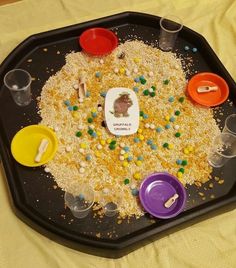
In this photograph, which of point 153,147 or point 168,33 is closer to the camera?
point 153,147

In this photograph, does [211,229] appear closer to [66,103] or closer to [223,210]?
[223,210]

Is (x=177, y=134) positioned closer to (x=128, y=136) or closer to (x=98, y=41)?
(x=128, y=136)

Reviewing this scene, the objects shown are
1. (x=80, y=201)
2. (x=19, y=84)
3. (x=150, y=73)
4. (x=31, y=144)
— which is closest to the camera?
(x=80, y=201)

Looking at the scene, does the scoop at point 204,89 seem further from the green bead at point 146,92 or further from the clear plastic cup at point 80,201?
the clear plastic cup at point 80,201

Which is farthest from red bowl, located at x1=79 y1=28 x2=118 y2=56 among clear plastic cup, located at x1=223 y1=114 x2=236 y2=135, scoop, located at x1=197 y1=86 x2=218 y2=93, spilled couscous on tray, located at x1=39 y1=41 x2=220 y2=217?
clear plastic cup, located at x1=223 y1=114 x2=236 y2=135

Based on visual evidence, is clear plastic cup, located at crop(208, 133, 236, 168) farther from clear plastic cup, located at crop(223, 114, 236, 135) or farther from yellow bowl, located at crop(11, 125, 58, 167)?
yellow bowl, located at crop(11, 125, 58, 167)

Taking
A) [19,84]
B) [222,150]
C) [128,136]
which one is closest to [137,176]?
[128,136]
